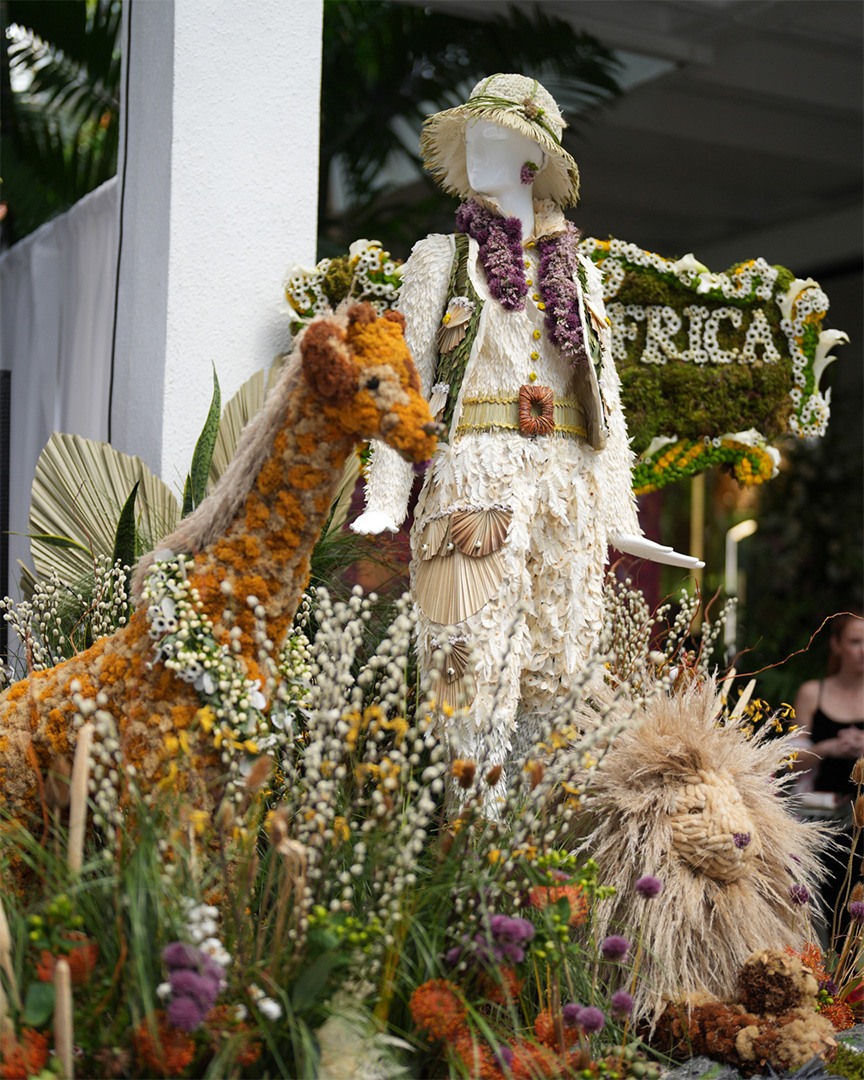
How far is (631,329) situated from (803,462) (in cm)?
587

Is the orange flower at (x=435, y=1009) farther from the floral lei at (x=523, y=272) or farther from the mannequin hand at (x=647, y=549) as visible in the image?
the floral lei at (x=523, y=272)

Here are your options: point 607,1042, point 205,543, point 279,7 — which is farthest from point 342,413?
point 279,7

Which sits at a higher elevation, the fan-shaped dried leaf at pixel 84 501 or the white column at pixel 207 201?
the white column at pixel 207 201

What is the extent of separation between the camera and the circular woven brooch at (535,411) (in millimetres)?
3016

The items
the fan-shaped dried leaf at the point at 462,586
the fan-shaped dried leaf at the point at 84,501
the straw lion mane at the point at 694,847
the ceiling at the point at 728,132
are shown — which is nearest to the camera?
the straw lion mane at the point at 694,847

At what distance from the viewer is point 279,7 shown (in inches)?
159

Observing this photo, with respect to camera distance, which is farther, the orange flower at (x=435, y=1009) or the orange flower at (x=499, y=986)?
the orange flower at (x=499, y=986)

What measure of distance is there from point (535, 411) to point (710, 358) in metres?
1.63

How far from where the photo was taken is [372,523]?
9.08 ft

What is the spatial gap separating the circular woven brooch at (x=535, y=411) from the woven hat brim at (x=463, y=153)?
1.81 ft

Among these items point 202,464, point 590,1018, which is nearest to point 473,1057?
point 590,1018

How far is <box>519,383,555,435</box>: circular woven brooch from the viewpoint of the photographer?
9.89ft

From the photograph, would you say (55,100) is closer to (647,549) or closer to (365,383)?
(647,549)

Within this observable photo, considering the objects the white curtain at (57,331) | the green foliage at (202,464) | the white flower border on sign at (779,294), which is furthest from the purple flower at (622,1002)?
the white curtain at (57,331)
